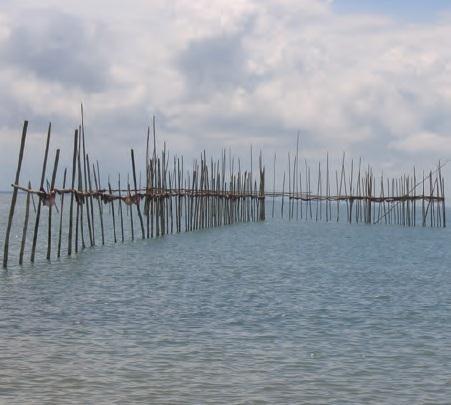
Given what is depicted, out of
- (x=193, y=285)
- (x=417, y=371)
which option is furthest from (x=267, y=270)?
(x=417, y=371)

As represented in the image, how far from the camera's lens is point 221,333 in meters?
14.9

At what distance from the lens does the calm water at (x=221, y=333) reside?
1103 centimetres

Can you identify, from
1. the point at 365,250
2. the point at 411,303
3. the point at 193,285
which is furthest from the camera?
the point at 365,250

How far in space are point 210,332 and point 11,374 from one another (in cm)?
437

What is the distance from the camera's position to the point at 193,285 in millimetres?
22297

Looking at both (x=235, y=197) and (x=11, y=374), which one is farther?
(x=235, y=197)

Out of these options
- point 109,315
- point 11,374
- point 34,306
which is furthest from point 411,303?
point 11,374

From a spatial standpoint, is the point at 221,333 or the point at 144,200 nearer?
the point at 221,333

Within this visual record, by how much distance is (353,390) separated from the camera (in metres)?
11.1

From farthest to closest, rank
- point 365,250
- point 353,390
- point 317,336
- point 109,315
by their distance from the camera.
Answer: point 365,250 → point 109,315 → point 317,336 → point 353,390

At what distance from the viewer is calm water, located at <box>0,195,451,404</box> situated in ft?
36.2

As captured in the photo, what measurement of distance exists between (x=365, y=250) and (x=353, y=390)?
87.7 feet

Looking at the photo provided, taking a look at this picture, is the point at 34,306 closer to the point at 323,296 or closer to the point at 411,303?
the point at 323,296

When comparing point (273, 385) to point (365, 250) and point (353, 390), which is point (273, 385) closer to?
point (353, 390)
